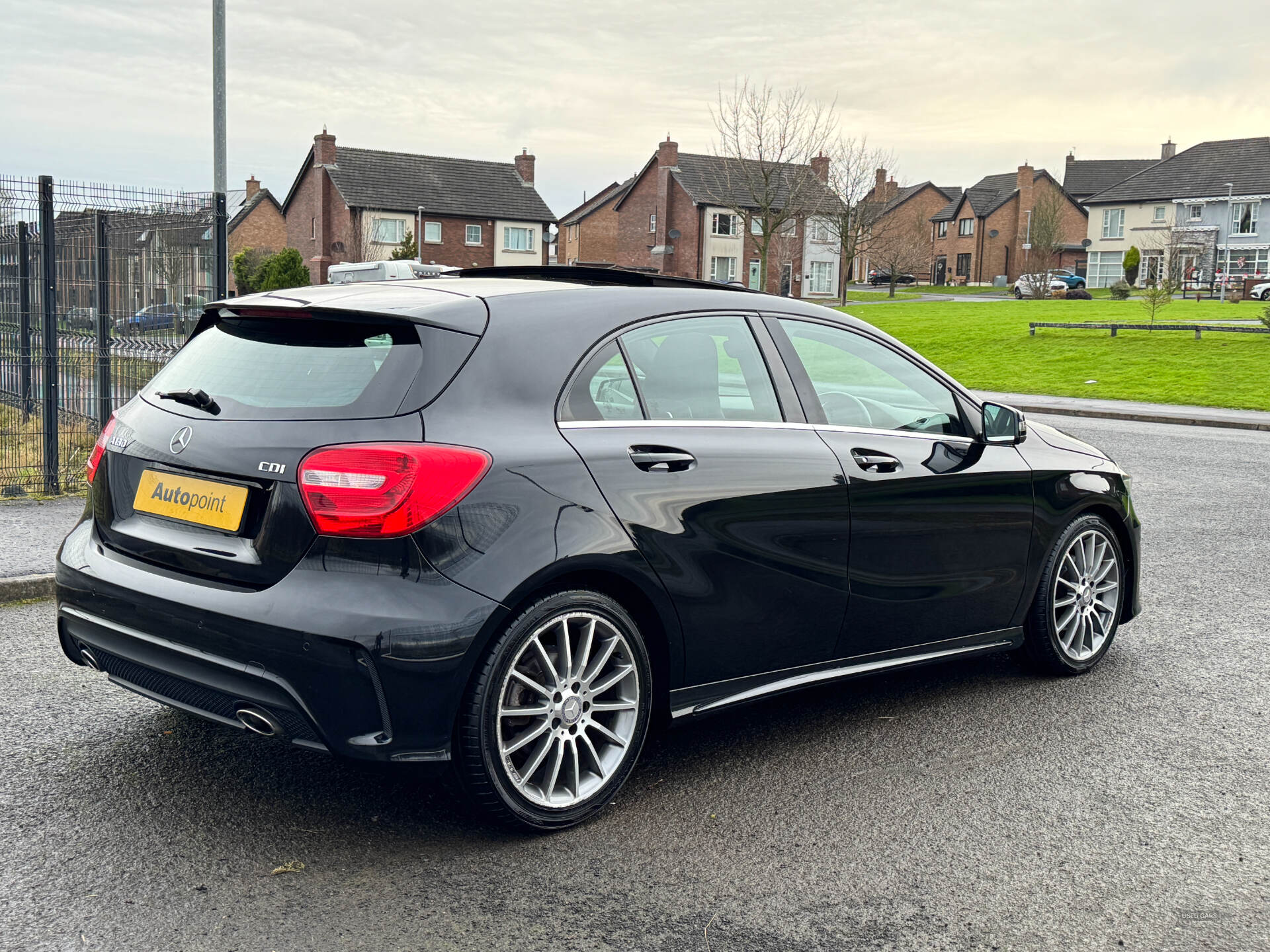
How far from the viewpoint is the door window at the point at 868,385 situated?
4609 millimetres

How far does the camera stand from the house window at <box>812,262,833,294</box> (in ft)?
267

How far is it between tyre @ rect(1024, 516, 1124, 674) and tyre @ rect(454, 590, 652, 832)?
2253 millimetres

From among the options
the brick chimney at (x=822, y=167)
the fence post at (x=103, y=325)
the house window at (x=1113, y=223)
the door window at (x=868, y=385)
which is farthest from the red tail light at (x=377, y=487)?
the house window at (x=1113, y=223)

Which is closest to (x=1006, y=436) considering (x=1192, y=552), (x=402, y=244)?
(x=1192, y=552)

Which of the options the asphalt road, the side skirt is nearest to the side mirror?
the side skirt

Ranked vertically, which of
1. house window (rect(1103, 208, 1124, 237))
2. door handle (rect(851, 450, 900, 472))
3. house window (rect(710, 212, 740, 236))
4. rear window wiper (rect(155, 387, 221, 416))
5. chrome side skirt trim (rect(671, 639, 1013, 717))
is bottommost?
chrome side skirt trim (rect(671, 639, 1013, 717))

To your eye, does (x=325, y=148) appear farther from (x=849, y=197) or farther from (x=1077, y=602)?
(x=1077, y=602)

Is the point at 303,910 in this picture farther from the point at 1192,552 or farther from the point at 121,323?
the point at 121,323

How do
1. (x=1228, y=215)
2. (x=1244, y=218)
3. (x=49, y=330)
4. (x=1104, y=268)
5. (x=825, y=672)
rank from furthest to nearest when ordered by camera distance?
(x=1104, y=268)
(x=1244, y=218)
(x=1228, y=215)
(x=49, y=330)
(x=825, y=672)

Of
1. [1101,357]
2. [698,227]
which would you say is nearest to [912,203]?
[698,227]

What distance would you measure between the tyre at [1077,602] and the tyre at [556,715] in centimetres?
225

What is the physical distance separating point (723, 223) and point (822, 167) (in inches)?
458

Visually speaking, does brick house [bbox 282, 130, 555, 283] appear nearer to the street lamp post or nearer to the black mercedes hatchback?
the street lamp post

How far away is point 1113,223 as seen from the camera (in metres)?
85.2
